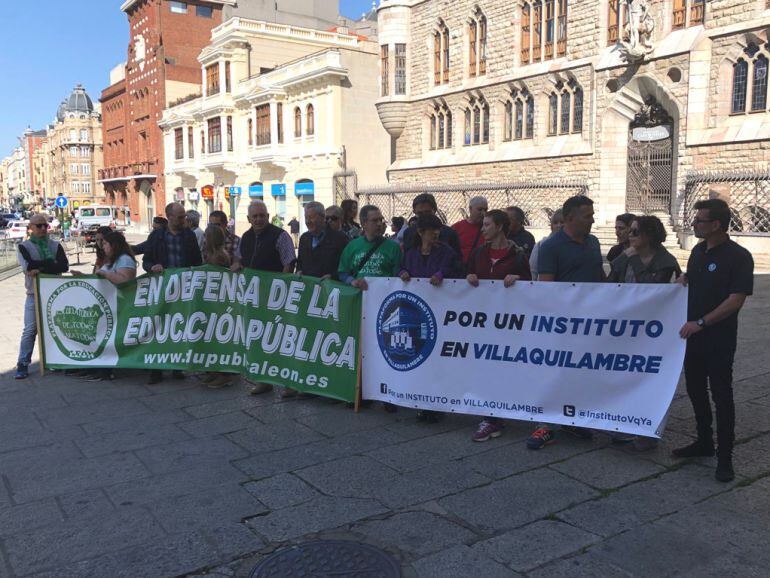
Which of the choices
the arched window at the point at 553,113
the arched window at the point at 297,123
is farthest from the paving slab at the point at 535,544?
the arched window at the point at 297,123

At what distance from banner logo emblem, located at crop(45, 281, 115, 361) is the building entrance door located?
19984mm

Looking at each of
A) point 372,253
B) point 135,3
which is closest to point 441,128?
point 372,253

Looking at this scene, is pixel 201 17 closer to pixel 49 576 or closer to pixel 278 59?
pixel 278 59

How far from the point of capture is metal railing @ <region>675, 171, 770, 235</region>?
18406 millimetres

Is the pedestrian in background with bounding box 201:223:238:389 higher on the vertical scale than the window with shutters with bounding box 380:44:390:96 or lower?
lower

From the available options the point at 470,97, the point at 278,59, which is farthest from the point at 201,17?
the point at 470,97

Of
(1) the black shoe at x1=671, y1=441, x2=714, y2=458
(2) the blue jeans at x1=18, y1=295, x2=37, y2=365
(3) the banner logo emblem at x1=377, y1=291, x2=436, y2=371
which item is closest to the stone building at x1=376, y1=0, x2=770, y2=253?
(1) the black shoe at x1=671, y1=441, x2=714, y2=458

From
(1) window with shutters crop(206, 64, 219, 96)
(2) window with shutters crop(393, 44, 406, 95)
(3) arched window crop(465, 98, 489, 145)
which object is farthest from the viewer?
(1) window with shutters crop(206, 64, 219, 96)

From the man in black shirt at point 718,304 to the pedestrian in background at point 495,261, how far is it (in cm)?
133

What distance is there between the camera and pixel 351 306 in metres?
6.14

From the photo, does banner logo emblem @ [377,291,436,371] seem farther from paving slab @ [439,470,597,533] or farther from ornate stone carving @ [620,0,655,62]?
ornate stone carving @ [620,0,655,62]

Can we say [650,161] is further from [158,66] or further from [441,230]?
[158,66]

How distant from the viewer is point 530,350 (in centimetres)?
523

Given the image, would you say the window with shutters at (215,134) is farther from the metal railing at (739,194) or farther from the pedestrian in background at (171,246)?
the pedestrian in background at (171,246)
